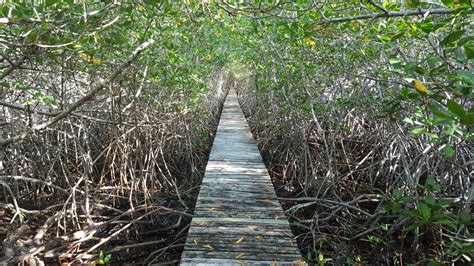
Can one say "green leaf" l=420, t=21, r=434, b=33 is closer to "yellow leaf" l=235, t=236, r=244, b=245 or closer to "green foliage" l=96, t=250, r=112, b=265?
"yellow leaf" l=235, t=236, r=244, b=245

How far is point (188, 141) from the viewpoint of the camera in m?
5.19

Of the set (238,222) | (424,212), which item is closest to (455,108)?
(424,212)

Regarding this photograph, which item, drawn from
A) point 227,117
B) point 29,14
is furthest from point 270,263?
point 227,117

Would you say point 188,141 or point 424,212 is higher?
point 424,212

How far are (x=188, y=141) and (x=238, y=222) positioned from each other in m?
2.66

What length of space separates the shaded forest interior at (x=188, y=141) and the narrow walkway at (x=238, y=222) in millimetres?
393

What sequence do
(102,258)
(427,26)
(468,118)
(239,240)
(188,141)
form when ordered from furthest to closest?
(188,141) < (102,258) < (239,240) < (427,26) < (468,118)

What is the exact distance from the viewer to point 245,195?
327 centimetres

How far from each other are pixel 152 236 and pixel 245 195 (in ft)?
3.41

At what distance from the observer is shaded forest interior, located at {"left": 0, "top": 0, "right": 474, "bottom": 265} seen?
7.60 ft

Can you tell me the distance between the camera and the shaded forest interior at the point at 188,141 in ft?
7.60

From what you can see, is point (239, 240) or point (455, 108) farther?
point (239, 240)

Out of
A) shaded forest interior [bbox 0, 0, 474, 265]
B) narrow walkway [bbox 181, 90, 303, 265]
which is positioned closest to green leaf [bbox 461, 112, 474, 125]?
shaded forest interior [bbox 0, 0, 474, 265]

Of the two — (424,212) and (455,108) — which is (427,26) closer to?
(455,108)
